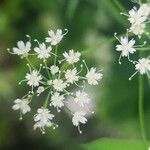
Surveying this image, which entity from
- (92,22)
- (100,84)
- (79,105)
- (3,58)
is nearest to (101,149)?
(79,105)

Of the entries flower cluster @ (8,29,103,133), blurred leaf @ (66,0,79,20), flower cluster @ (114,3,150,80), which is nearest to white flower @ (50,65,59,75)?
flower cluster @ (8,29,103,133)

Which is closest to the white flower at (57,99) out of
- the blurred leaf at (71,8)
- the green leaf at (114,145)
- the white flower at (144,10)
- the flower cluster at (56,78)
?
the flower cluster at (56,78)

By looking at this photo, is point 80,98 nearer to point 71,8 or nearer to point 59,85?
point 59,85

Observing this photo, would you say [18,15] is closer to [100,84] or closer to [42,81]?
[100,84]

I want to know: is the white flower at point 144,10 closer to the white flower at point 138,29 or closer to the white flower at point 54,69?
the white flower at point 138,29

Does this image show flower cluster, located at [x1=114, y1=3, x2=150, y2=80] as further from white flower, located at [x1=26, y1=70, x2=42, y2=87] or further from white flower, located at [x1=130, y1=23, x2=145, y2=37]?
white flower, located at [x1=26, y1=70, x2=42, y2=87]

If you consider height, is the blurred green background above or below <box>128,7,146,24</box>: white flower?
above
